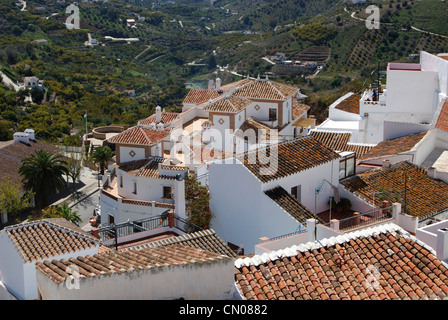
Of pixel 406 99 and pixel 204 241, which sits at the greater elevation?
pixel 406 99

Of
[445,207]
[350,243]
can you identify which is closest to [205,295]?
[350,243]

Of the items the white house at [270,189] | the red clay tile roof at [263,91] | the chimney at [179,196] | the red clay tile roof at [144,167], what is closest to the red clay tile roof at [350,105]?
the red clay tile roof at [263,91]

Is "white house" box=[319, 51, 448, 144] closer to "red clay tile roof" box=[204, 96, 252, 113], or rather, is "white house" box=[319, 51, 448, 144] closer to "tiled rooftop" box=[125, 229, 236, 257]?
"red clay tile roof" box=[204, 96, 252, 113]

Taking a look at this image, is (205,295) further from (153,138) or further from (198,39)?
(198,39)

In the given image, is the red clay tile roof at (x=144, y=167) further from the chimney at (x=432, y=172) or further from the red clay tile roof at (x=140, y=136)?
the chimney at (x=432, y=172)

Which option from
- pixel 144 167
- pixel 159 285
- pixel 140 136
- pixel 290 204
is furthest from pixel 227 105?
pixel 159 285

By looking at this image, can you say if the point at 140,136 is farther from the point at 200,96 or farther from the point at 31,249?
the point at 31,249

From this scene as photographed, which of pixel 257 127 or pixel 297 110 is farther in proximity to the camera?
pixel 297 110
